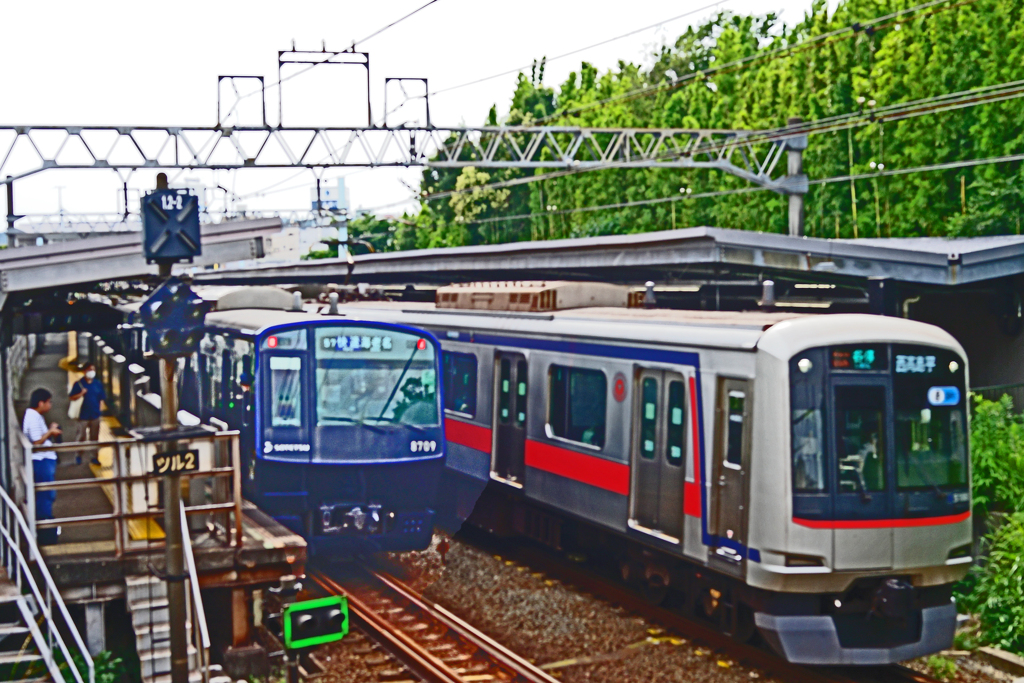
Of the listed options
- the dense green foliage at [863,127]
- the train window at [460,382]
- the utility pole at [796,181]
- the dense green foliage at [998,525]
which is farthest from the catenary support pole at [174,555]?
the utility pole at [796,181]

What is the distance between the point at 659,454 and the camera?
1081 cm

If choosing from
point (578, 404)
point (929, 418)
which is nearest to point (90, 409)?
point (578, 404)

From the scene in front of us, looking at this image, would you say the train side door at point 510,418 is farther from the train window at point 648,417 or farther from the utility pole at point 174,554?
the utility pole at point 174,554

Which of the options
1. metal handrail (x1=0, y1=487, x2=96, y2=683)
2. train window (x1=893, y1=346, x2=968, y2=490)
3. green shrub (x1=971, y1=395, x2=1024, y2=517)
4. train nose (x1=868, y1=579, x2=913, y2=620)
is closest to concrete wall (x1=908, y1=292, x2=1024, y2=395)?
green shrub (x1=971, y1=395, x2=1024, y2=517)

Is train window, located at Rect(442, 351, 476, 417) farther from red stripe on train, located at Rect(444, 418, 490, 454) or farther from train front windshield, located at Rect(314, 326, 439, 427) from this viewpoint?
train front windshield, located at Rect(314, 326, 439, 427)

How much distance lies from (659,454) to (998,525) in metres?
3.83

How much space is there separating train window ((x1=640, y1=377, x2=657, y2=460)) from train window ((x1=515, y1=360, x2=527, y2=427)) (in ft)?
8.34

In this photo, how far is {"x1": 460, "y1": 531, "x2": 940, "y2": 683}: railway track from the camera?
9875 mm

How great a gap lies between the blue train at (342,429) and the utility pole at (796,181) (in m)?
11.8

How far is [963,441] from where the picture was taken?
981cm

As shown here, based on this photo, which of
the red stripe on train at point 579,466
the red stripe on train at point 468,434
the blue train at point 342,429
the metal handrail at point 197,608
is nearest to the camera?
the metal handrail at point 197,608

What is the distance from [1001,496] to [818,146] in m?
21.2

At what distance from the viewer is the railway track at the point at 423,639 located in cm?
1000

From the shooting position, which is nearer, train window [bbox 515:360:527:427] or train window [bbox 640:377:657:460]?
train window [bbox 640:377:657:460]
